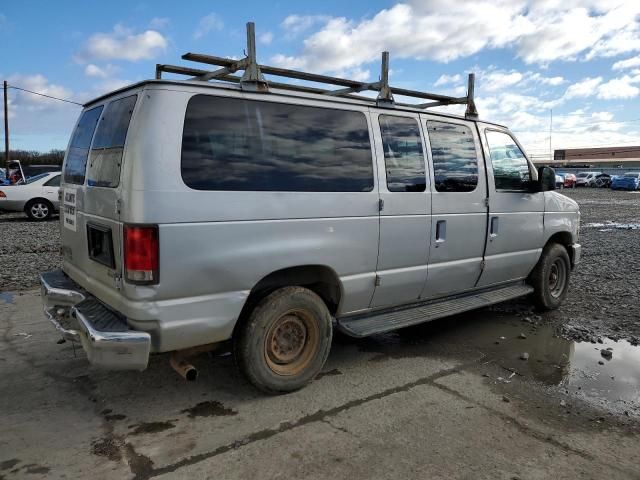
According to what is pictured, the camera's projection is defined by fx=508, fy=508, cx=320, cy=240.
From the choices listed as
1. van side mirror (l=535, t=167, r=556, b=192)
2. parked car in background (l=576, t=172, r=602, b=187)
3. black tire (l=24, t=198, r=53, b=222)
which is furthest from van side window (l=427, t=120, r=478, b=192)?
parked car in background (l=576, t=172, r=602, b=187)

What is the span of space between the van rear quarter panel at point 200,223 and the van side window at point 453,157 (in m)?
1.43

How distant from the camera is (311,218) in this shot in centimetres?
385

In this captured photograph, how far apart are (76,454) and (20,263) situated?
698 cm

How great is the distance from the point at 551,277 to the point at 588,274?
2.51 metres

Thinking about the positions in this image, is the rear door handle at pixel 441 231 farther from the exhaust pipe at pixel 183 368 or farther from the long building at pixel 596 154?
the long building at pixel 596 154

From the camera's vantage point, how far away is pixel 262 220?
3588mm

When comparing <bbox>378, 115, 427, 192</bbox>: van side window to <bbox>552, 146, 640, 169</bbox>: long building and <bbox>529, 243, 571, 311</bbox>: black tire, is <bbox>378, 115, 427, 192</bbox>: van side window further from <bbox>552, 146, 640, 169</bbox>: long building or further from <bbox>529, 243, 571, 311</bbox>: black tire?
<bbox>552, 146, 640, 169</bbox>: long building

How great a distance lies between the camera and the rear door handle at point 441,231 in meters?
4.77

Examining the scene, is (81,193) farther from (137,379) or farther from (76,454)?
(76,454)

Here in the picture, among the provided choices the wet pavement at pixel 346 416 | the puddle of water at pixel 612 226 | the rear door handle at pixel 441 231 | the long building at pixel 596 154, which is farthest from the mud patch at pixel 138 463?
the long building at pixel 596 154

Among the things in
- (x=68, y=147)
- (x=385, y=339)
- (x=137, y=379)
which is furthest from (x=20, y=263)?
(x=385, y=339)

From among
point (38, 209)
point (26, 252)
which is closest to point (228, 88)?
point (26, 252)

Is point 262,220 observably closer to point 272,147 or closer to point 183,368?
point 272,147

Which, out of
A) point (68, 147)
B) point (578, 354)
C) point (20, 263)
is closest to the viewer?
point (68, 147)
